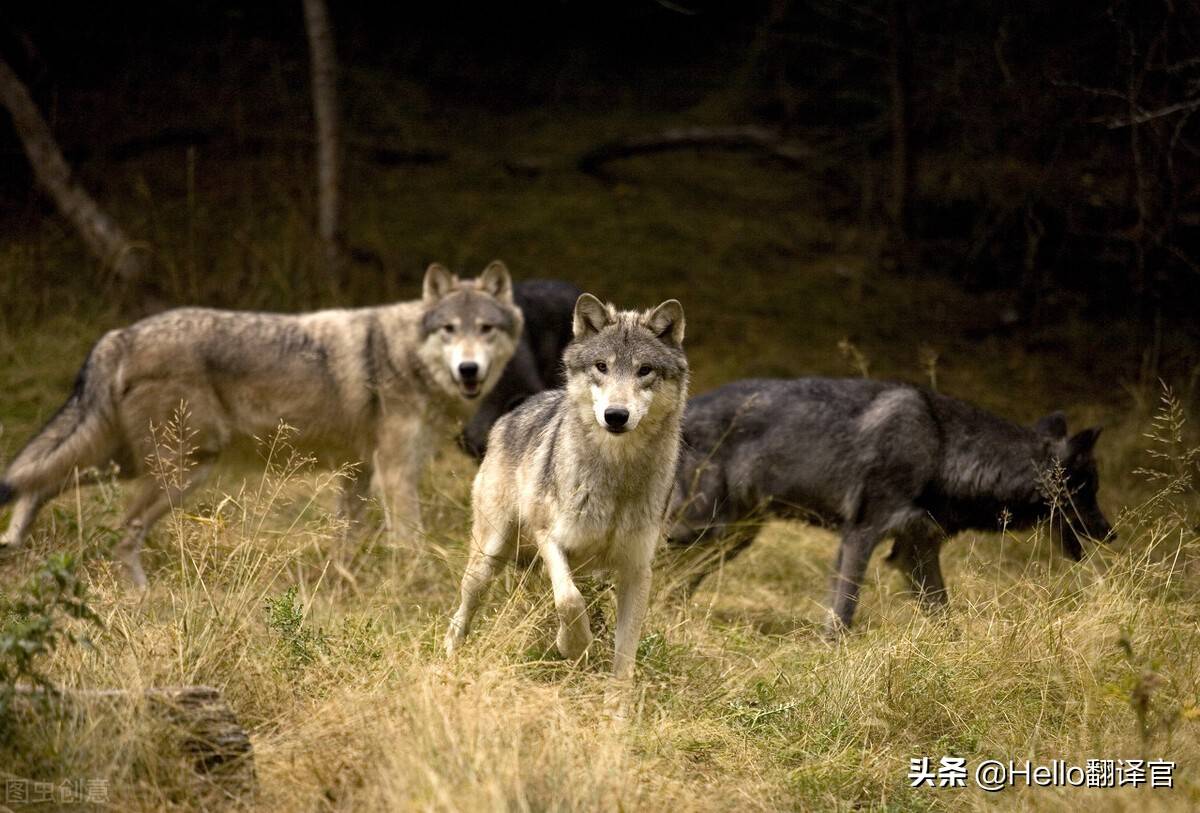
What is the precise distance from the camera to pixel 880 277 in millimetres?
A: 13094

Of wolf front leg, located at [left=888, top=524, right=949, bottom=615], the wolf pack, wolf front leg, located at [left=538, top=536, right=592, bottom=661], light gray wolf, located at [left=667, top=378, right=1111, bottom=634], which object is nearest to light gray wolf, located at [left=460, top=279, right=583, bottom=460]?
the wolf pack

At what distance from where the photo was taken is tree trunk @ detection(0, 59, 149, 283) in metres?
10.8

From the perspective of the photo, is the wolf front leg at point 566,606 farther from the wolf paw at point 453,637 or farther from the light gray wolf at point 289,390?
the light gray wolf at point 289,390

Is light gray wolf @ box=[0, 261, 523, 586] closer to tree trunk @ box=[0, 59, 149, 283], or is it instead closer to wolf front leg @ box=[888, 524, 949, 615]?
wolf front leg @ box=[888, 524, 949, 615]

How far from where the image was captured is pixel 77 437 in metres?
7.18

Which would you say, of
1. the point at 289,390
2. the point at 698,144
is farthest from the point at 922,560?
the point at 698,144

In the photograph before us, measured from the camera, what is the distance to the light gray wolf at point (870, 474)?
281 inches

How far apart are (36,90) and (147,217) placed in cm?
287

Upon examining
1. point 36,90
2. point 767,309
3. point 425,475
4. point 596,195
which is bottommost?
point 425,475

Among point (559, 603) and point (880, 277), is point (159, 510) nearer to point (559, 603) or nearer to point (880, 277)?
point (559, 603)

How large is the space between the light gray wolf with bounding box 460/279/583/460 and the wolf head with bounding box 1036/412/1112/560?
3626 millimetres

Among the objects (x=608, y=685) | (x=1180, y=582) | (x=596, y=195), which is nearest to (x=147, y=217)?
(x=596, y=195)

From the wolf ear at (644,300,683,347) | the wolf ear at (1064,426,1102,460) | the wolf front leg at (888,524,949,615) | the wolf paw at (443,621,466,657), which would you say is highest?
the wolf ear at (644,300,683,347)

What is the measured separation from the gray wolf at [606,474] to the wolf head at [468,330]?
8.68 ft
